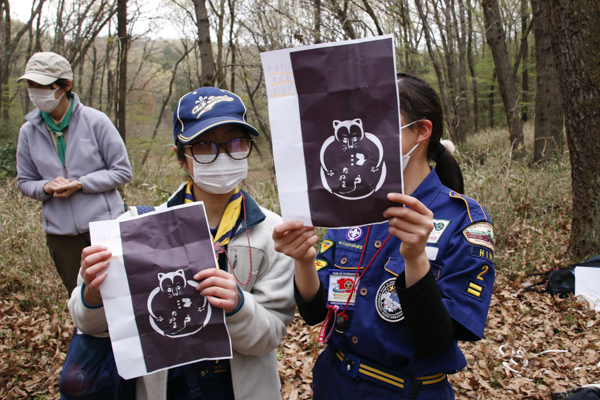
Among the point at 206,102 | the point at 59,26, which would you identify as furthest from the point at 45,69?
the point at 59,26

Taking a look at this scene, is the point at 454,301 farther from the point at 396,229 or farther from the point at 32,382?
the point at 32,382

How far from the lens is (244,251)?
5.65 ft

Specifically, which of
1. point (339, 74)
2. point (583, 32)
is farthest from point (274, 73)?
point (583, 32)

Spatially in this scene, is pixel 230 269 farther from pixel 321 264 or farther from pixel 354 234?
pixel 354 234

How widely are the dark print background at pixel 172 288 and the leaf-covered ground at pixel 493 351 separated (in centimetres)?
214

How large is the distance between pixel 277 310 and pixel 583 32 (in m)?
4.21

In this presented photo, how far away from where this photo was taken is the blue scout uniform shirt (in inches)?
53.0

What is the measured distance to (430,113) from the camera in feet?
5.05

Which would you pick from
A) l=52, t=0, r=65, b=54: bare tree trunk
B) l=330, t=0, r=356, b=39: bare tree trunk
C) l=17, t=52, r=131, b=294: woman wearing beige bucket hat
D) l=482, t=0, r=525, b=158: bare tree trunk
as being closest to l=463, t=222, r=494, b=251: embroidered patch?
l=17, t=52, r=131, b=294: woman wearing beige bucket hat

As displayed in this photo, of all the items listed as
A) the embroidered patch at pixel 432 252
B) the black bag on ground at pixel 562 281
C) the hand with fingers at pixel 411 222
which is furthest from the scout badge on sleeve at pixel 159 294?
the black bag on ground at pixel 562 281

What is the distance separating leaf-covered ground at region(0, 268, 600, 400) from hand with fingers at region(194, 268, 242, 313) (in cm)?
223

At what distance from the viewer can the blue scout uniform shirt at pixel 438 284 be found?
1347 millimetres

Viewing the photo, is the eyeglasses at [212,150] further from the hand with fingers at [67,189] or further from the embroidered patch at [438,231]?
the hand with fingers at [67,189]

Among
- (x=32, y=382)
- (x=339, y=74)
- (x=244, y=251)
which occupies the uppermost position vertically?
(x=339, y=74)
